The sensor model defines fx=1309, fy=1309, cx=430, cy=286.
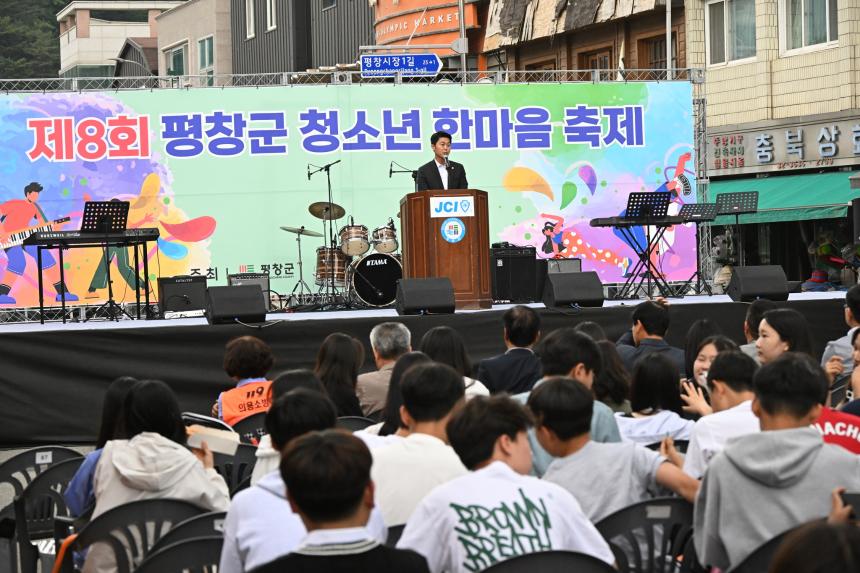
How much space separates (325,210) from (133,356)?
22.1ft

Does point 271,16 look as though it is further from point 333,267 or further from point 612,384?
point 612,384

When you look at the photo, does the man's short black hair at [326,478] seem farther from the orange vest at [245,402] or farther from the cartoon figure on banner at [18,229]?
the cartoon figure on banner at [18,229]

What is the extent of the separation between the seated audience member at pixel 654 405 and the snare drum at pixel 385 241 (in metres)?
11.4

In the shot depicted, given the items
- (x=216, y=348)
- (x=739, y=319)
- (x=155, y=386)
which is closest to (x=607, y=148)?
(x=739, y=319)

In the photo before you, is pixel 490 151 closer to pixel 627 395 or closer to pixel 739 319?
pixel 739 319

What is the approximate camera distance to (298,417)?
420 centimetres

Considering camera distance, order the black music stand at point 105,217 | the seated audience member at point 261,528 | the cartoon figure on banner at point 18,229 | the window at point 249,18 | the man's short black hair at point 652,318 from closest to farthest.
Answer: the seated audience member at point 261,528, the man's short black hair at point 652,318, the black music stand at point 105,217, the cartoon figure on banner at point 18,229, the window at point 249,18

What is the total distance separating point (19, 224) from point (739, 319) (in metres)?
10.4

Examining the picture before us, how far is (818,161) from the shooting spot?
23.4 metres

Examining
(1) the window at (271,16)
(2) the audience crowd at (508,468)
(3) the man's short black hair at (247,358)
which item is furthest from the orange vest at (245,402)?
(1) the window at (271,16)

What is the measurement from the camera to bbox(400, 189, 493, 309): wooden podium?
1170cm

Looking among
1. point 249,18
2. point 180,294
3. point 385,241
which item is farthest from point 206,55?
point 180,294

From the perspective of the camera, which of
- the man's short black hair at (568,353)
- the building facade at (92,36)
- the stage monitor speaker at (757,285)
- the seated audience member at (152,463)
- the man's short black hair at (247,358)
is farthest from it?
the building facade at (92,36)

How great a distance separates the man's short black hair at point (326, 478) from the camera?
118 inches
